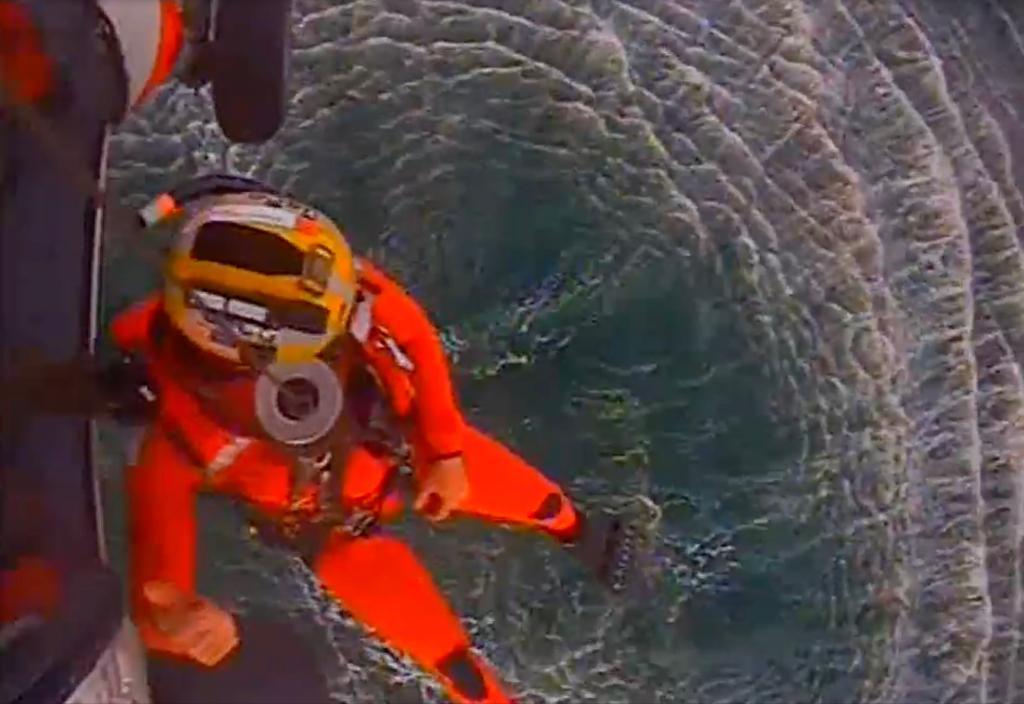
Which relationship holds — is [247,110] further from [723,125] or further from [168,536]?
[723,125]

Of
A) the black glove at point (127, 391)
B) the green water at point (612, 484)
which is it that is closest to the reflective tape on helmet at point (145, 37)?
the black glove at point (127, 391)

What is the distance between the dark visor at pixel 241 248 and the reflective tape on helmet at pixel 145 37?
6 cm

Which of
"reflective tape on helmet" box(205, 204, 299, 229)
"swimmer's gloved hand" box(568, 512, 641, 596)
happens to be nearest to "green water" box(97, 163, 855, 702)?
"swimmer's gloved hand" box(568, 512, 641, 596)

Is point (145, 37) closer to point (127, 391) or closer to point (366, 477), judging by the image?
point (127, 391)

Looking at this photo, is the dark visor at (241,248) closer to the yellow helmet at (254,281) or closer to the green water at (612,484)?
the yellow helmet at (254,281)

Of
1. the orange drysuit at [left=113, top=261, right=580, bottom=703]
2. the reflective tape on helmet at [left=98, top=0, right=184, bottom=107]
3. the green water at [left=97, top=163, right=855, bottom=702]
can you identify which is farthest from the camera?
the green water at [left=97, top=163, right=855, bottom=702]

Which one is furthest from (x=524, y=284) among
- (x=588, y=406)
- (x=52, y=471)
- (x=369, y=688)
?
(x=52, y=471)

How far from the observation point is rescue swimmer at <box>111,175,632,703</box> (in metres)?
0.47

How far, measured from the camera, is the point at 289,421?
0.48 meters

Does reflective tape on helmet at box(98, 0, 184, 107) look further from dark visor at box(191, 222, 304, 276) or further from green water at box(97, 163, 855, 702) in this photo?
green water at box(97, 163, 855, 702)

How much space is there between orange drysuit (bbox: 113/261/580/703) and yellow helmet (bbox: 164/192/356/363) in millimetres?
16

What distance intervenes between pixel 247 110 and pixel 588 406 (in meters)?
0.28

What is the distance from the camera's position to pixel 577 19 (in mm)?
617

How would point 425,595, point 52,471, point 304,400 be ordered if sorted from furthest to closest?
point 425,595 < point 304,400 < point 52,471
